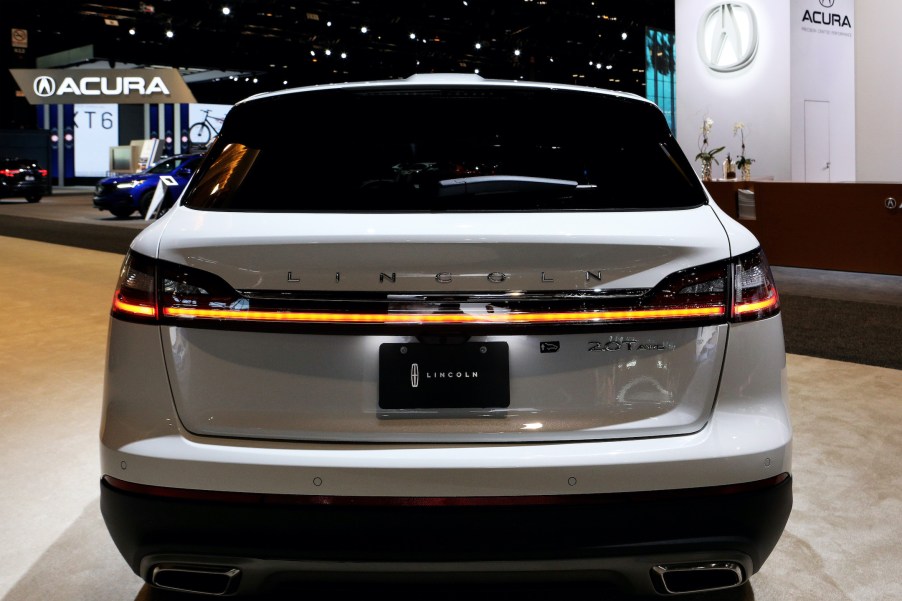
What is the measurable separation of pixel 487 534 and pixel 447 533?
8 centimetres

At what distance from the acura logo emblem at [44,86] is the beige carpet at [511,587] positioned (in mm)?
27707

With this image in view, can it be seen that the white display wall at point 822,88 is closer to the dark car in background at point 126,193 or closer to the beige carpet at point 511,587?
the beige carpet at point 511,587

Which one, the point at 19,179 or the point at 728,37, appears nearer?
the point at 728,37

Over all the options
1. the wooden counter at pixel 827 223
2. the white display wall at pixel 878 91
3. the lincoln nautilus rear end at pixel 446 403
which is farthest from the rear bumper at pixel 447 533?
the white display wall at pixel 878 91

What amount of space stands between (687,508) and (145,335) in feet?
3.79

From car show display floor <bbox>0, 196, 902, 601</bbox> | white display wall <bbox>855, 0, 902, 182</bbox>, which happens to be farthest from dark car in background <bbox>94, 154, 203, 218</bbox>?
car show display floor <bbox>0, 196, 902, 601</bbox>

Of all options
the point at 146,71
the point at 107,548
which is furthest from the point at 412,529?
Answer: the point at 146,71

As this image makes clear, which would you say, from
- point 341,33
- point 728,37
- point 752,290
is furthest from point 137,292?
point 341,33

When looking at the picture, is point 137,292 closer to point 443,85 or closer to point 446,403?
point 446,403

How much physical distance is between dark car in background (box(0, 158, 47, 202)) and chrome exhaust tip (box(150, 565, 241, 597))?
28.7 m

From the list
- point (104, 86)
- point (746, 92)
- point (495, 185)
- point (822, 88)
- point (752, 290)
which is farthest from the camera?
point (104, 86)

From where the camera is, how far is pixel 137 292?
80.7 inches

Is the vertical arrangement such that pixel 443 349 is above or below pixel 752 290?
below

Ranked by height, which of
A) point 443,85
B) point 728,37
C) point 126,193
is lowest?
point 443,85
